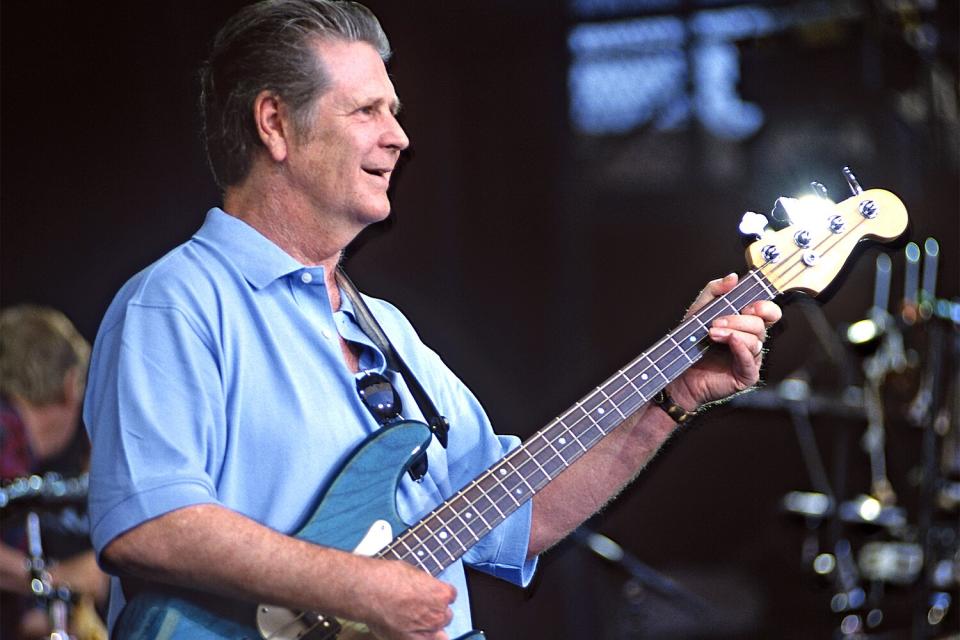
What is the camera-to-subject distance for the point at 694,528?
3.87m

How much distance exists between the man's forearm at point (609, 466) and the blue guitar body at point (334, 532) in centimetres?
33

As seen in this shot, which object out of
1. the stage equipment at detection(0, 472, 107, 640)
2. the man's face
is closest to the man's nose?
the man's face

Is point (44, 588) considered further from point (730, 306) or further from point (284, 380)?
point (730, 306)

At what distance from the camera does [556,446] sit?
5.80 ft

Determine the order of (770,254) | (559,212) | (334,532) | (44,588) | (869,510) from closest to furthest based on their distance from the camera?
1. (334,532)
2. (770,254)
3. (44,588)
4. (559,212)
5. (869,510)

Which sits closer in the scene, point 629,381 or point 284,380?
point 284,380

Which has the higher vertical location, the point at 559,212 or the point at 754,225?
the point at 754,225

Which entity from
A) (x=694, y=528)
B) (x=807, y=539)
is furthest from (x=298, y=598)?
(x=807, y=539)

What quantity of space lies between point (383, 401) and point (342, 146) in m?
0.37

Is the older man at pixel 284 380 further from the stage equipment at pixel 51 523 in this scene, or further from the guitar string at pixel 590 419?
the stage equipment at pixel 51 523

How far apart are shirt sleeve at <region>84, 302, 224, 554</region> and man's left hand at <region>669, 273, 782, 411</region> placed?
Result: 0.70m

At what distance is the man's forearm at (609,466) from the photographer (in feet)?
6.23

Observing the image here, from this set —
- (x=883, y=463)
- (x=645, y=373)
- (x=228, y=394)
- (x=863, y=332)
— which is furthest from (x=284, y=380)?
(x=883, y=463)

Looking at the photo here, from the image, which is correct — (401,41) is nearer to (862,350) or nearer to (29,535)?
(29,535)
